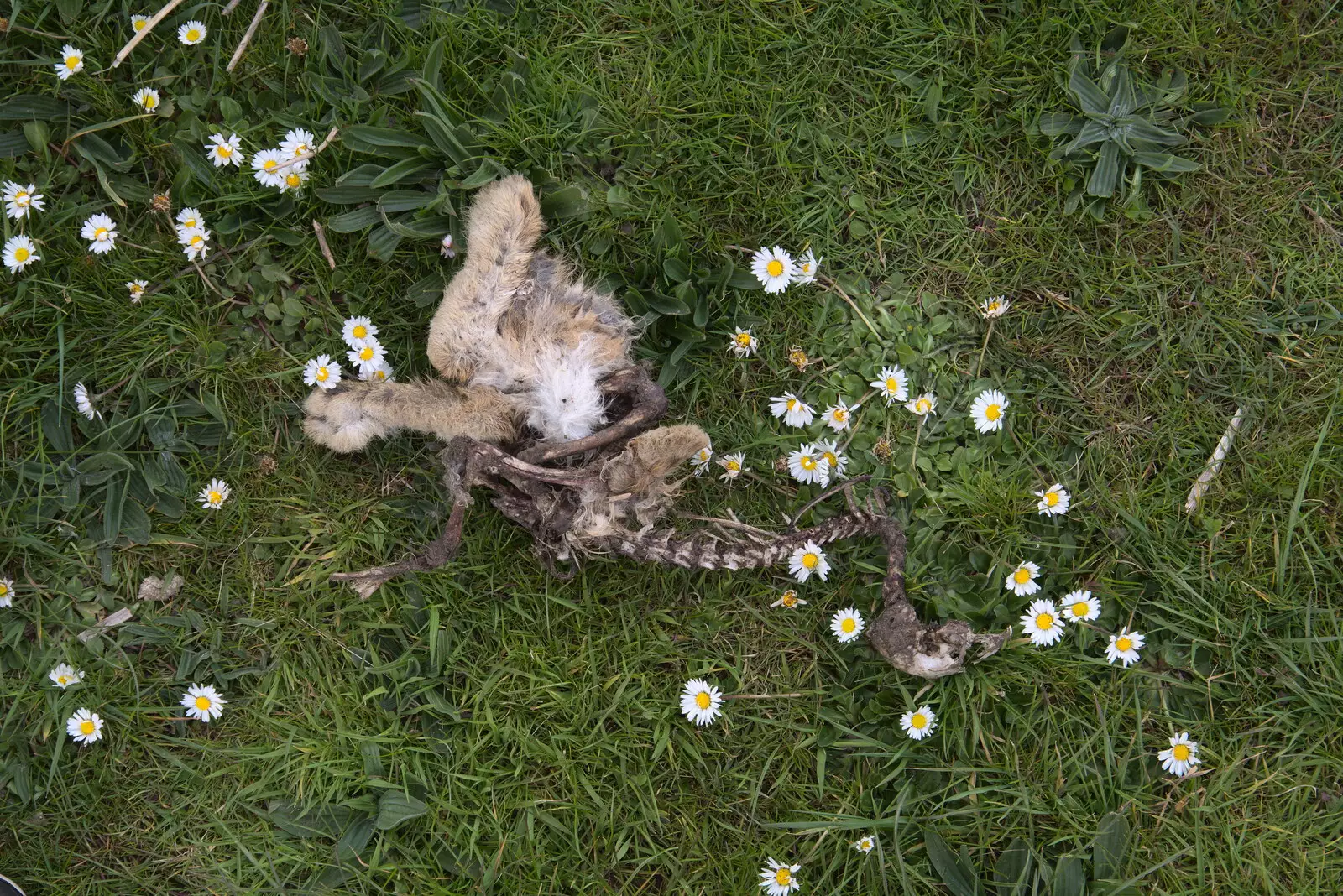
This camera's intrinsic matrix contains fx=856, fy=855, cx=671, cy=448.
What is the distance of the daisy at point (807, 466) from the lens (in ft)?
9.02

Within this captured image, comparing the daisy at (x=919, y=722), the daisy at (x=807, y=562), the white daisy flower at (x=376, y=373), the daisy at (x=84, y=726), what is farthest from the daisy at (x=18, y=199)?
the daisy at (x=919, y=722)

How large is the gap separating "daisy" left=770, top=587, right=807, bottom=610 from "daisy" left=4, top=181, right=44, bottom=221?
108 inches

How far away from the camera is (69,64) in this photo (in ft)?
9.12

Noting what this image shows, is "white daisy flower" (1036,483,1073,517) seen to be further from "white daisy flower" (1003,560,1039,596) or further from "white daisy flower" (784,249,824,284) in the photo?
"white daisy flower" (784,249,824,284)

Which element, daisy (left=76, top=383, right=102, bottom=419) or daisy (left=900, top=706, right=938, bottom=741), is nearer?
daisy (left=900, top=706, right=938, bottom=741)

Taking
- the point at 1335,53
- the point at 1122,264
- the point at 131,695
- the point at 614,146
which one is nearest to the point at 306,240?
the point at 614,146

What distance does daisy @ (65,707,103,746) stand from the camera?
277 cm

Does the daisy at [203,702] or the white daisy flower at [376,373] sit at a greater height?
the white daisy flower at [376,373]

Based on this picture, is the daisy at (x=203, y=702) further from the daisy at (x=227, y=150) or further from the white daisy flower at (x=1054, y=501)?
the white daisy flower at (x=1054, y=501)

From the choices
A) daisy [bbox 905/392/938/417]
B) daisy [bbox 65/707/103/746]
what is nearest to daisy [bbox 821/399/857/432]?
daisy [bbox 905/392/938/417]

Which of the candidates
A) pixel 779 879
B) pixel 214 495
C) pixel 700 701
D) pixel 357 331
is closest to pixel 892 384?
pixel 700 701

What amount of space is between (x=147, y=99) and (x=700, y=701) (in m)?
2.68

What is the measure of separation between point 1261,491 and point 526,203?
8.49 ft

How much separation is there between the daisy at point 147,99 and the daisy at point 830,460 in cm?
245
